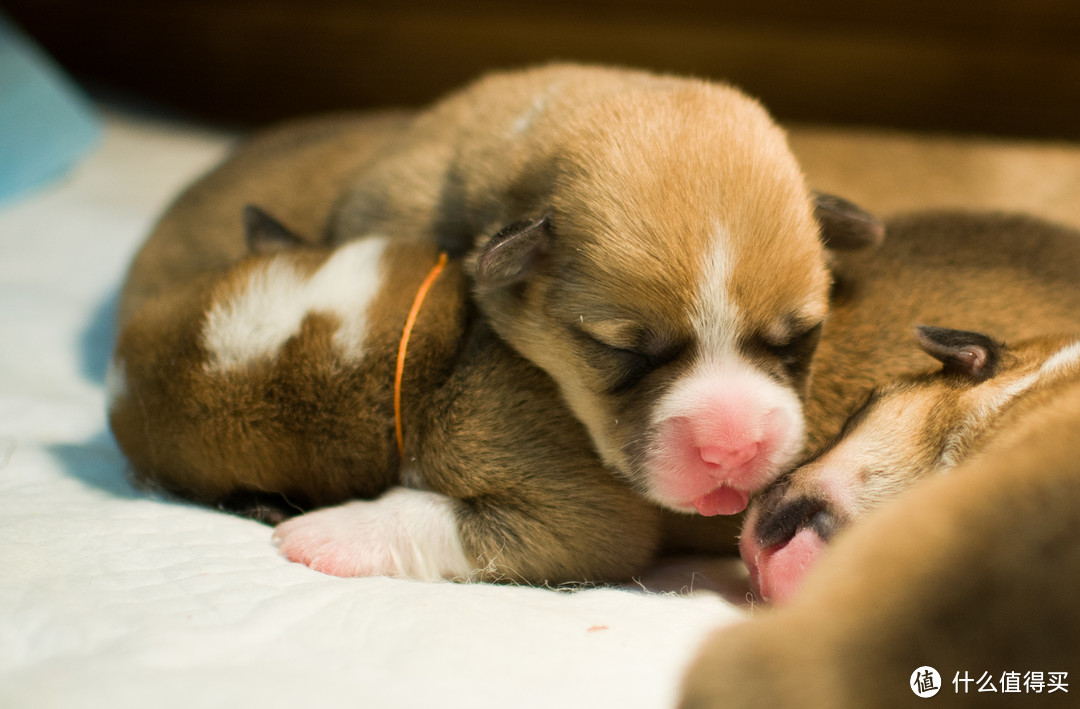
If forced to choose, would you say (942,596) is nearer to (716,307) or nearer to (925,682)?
(925,682)

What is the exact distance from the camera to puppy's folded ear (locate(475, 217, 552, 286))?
2070 mm

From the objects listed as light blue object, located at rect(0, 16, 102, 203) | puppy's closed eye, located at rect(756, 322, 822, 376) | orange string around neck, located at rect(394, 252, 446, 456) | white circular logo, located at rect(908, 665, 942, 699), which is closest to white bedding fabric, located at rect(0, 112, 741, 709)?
white circular logo, located at rect(908, 665, 942, 699)

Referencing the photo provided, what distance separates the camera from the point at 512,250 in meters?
2.08

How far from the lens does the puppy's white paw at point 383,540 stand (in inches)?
80.5

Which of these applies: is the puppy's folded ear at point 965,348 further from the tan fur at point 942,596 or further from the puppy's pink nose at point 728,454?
the puppy's pink nose at point 728,454

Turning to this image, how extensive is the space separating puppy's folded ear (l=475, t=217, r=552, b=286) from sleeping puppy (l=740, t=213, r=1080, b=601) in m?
0.78

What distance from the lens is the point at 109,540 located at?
6.57 ft

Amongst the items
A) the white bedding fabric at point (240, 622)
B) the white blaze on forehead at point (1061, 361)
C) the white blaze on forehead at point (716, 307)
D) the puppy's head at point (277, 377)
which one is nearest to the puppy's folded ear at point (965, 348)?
the white blaze on forehead at point (1061, 361)

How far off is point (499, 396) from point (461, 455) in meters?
0.17

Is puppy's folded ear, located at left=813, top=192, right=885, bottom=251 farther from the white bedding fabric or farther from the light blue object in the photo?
the light blue object

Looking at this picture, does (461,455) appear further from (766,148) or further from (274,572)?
(766,148)

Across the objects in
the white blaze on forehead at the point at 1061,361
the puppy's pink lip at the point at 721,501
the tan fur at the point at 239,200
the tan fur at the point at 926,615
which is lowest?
the puppy's pink lip at the point at 721,501

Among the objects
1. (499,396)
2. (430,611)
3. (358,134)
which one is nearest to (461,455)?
(499,396)

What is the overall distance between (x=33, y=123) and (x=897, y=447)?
4.31 m
